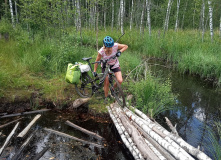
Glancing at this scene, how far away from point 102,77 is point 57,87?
5.95ft

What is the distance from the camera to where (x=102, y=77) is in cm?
462

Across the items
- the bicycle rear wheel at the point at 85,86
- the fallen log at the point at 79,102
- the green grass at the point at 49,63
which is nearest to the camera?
the fallen log at the point at 79,102

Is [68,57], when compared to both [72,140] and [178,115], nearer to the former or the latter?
[72,140]

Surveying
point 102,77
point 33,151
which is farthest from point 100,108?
point 33,151

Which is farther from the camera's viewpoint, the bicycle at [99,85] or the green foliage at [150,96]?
the green foliage at [150,96]

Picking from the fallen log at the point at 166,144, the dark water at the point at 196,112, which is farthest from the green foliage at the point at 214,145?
the fallen log at the point at 166,144

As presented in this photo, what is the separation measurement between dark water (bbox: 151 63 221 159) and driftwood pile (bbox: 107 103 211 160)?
997 millimetres

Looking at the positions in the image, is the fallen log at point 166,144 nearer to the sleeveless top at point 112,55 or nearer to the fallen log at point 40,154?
the sleeveless top at point 112,55

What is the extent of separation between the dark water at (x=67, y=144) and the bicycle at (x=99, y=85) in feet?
2.78

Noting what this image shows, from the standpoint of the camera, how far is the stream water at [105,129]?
3.44 metres

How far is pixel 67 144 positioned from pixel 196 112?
4007 mm

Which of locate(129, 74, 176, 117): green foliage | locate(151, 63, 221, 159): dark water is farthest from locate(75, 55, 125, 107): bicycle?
locate(151, 63, 221, 159): dark water

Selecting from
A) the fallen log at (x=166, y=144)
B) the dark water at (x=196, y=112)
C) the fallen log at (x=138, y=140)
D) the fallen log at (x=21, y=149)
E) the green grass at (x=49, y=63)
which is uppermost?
the green grass at (x=49, y=63)

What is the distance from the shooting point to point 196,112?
530 centimetres
